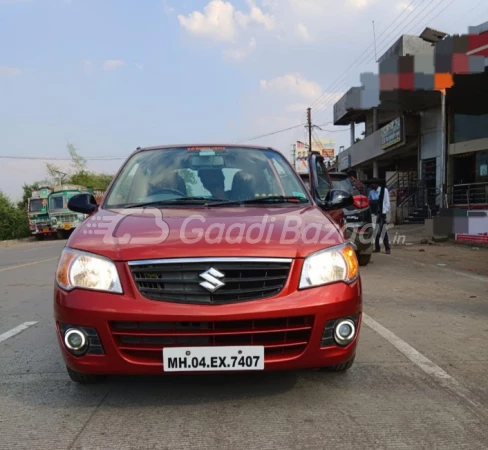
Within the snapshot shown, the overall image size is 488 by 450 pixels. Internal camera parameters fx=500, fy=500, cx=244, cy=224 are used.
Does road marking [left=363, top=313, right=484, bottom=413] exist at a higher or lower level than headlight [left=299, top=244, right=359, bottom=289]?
lower

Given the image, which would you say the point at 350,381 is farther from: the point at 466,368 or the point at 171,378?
the point at 171,378

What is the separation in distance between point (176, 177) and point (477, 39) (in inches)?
569

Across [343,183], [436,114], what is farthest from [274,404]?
[436,114]

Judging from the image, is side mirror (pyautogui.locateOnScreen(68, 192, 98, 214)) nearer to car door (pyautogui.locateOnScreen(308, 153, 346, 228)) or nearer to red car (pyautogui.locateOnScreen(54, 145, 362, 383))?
red car (pyautogui.locateOnScreen(54, 145, 362, 383))

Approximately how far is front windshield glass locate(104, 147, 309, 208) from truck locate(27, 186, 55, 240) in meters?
26.0

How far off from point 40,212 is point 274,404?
92.9 feet

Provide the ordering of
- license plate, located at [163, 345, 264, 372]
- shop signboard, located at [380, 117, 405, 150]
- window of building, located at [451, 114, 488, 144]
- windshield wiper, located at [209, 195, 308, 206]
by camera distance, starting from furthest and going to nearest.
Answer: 1. shop signboard, located at [380, 117, 405, 150]
2. window of building, located at [451, 114, 488, 144]
3. windshield wiper, located at [209, 195, 308, 206]
4. license plate, located at [163, 345, 264, 372]

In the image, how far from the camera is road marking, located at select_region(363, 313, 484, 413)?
3160 millimetres

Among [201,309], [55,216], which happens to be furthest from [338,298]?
[55,216]

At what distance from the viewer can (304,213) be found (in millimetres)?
3494

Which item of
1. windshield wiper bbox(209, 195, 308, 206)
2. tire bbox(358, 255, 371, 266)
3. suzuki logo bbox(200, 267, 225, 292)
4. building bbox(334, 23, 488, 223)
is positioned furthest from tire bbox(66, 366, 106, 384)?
building bbox(334, 23, 488, 223)

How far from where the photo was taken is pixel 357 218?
8.47 meters

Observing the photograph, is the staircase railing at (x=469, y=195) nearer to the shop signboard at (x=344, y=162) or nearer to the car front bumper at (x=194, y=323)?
the car front bumper at (x=194, y=323)

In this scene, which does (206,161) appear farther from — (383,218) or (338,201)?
(383,218)
